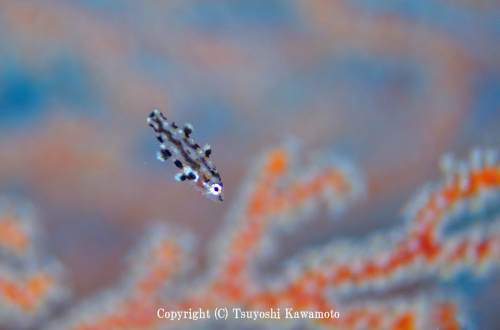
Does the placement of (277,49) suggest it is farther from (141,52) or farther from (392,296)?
→ (392,296)

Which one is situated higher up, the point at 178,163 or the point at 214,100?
the point at 214,100

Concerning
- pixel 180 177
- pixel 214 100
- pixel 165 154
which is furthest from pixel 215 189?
pixel 214 100

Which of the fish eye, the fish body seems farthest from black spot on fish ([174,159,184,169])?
the fish eye

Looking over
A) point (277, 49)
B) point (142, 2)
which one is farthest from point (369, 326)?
point (142, 2)

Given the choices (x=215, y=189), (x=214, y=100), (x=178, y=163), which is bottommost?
(x=215, y=189)

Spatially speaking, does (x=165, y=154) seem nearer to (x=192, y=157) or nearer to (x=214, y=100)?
(x=192, y=157)

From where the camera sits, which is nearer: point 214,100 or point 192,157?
point 214,100

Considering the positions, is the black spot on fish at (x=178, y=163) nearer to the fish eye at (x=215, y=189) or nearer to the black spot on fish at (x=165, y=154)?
the black spot on fish at (x=165, y=154)
